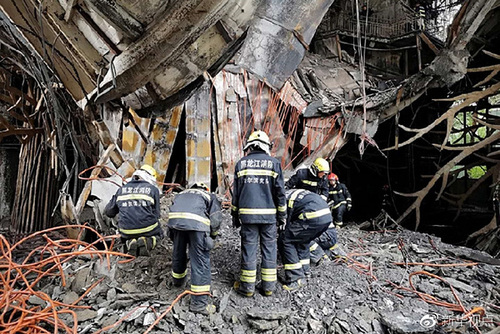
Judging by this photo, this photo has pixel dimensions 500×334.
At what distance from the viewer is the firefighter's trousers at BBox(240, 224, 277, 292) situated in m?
3.54

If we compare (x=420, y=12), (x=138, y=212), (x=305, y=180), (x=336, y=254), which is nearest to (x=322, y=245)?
(x=336, y=254)

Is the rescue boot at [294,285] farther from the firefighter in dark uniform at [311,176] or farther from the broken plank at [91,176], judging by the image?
the broken plank at [91,176]

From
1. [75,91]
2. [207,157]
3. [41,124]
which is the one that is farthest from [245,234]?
[41,124]

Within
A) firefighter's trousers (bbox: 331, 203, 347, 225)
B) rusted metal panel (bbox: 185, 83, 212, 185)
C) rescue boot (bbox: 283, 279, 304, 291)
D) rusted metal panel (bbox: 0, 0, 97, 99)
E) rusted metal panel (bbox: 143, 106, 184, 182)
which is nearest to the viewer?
rusted metal panel (bbox: 0, 0, 97, 99)

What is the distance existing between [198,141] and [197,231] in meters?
4.17

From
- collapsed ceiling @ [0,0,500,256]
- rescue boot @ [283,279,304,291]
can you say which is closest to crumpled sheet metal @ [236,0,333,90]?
collapsed ceiling @ [0,0,500,256]

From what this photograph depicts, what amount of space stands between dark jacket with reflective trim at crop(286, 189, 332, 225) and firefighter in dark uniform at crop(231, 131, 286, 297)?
35cm

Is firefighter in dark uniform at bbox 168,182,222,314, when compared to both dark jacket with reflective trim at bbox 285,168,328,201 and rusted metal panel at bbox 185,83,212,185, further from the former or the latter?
rusted metal panel at bbox 185,83,212,185

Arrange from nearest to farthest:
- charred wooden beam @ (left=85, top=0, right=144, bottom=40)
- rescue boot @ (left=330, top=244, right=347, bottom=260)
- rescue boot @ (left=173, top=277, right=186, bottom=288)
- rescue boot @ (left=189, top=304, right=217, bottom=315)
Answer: charred wooden beam @ (left=85, top=0, right=144, bottom=40), rescue boot @ (left=189, top=304, right=217, bottom=315), rescue boot @ (left=173, top=277, right=186, bottom=288), rescue boot @ (left=330, top=244, right=347, bottom=260)

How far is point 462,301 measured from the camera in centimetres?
388

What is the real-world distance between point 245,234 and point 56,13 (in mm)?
2804

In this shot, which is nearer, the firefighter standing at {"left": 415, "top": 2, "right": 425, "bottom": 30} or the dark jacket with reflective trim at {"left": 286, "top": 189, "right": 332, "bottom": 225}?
the dark jacket with reflective trim at {"left": 286, "top": 189, "right": 332, "bottom": 225}

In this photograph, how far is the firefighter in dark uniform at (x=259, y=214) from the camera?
3539 mm

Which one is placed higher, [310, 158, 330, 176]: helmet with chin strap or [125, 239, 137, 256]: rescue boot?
[310, 158, 330, 176]: helmet with chin strap
